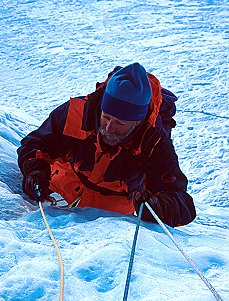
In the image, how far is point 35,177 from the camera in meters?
2.71

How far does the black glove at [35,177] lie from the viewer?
2709 mm

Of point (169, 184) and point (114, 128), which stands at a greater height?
point (114, 128)

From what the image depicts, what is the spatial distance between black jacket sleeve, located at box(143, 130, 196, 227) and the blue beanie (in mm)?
282

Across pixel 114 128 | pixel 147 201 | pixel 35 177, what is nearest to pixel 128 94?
pixel 114 128

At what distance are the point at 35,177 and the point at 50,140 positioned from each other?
0.76ft

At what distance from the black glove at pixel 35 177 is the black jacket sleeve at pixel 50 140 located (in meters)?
0.06

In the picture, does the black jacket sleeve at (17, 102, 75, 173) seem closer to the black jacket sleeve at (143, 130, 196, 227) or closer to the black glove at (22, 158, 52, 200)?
the black glove at (22, 158, 52, 200)

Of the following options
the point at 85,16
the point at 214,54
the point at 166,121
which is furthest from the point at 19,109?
the point at 85,16

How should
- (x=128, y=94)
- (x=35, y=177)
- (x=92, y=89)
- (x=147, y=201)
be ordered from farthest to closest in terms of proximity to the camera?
(x=92, y=89) → (x=35, y=177) → (x=147, y=201) → (x=128, y=94)

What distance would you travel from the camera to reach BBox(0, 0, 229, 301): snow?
1.88 m

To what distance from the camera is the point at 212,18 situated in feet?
31.9

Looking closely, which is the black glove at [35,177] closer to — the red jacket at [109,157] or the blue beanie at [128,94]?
the red jacket at [109,157]

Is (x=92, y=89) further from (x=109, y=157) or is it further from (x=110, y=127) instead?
(x=110, y=127)

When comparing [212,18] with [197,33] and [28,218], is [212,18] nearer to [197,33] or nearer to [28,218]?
[197,33]
